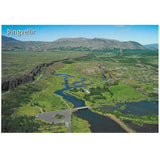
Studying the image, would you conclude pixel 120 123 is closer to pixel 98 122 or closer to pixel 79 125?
pixel 98 122

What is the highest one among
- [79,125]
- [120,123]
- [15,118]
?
[15,118]

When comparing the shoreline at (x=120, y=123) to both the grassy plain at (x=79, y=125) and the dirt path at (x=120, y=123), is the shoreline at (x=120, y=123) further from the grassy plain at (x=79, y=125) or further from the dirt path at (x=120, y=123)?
the grassy plain at (x=79, y=125)

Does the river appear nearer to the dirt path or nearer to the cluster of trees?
the dirt path

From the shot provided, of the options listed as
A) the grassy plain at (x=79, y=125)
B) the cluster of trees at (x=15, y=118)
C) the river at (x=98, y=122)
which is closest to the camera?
the cluster of trees at (x=15, y=118)

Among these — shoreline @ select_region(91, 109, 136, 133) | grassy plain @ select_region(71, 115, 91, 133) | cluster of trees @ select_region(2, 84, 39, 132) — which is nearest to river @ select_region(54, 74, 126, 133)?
shoreline @ select_region(91, 109, 136, 133)

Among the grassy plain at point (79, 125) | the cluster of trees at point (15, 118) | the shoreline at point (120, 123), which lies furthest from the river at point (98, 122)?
the cluster of trees at point (15, 118)

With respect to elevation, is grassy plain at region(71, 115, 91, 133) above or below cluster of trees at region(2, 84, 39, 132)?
below

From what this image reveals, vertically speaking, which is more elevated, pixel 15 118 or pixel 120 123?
pixel 15 118

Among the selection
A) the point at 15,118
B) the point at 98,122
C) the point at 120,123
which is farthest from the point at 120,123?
the point at 15,118
